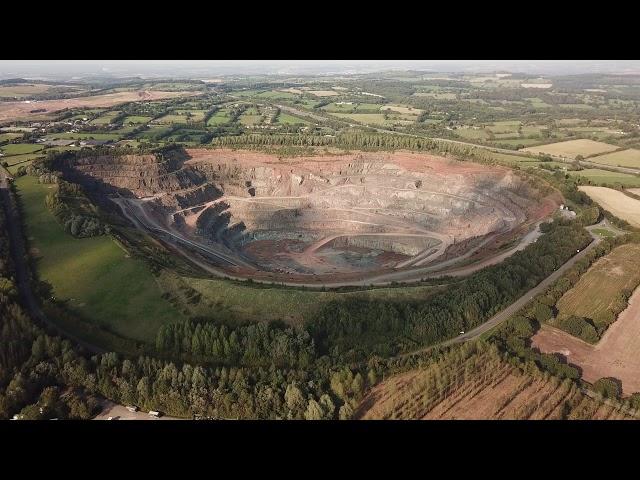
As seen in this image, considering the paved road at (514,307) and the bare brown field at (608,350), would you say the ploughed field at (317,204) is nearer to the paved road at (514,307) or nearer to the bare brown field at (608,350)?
the paved road at (514,307)

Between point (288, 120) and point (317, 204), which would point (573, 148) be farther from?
point (288, 120)

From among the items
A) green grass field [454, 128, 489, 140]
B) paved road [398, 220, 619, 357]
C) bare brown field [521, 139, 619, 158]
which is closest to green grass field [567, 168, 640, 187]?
bare brown field [521, 139, 619, 158]

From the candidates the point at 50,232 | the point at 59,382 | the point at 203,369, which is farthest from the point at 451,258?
the point at 50,232

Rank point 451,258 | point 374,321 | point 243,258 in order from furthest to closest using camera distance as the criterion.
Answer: point 243,258 < point 451,258 < point 374,321

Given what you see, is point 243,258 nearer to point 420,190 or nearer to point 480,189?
point 420,190

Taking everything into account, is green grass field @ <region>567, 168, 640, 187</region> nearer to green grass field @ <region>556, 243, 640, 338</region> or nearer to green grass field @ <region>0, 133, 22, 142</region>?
green grass field @ <region>556, 243, 640, 338</region>

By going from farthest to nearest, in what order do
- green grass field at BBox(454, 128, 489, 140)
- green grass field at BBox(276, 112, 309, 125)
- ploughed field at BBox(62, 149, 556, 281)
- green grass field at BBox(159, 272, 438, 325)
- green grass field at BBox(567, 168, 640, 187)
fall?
green grass field at BBox(276, 112, 309, 125)
green grass field at BBox(454, 128, 489, 140)
green grass field at BBox(567, 168, 640, 187)
ploughed field at BBox(62, 149, 556, 281)
green grass field at BBox(159, 272, 438, 325)

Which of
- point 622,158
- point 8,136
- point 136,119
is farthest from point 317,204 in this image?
point 8,136
